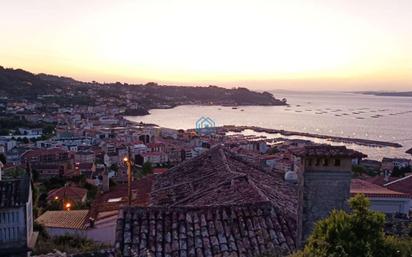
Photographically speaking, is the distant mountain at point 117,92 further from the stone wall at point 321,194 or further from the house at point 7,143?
the stone wall at point 321,194

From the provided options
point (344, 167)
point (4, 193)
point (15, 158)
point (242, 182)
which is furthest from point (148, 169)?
point (344, 167)

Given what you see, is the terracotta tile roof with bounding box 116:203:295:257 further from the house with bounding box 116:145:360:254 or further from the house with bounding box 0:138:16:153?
the house with bounding box 0:138:16:153

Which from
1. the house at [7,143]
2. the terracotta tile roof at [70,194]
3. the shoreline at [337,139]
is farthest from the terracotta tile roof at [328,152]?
the shoreline at [337,139]

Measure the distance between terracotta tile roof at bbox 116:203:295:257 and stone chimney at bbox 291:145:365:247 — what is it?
2.37 ft

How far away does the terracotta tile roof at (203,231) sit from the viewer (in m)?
5.70

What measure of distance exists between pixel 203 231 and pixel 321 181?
69.8 inches

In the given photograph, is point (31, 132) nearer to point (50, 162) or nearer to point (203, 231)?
point (50, 162)

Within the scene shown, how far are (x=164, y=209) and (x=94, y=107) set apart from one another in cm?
12079

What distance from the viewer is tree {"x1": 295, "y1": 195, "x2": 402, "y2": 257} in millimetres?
3260

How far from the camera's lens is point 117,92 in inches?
6275

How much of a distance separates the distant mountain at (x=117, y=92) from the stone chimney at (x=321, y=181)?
373 feet

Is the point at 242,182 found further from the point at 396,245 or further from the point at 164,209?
the point at 396,245

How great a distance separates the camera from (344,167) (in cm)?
506

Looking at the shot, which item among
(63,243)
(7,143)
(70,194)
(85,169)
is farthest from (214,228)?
(7,143)
